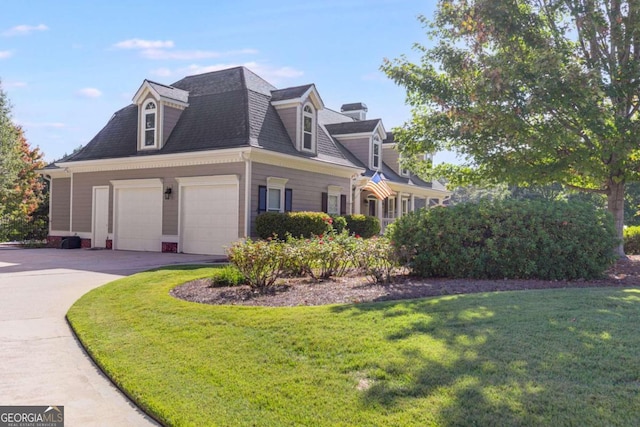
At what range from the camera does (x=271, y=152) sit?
1575 cm

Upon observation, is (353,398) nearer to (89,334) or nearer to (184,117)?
(89,334)

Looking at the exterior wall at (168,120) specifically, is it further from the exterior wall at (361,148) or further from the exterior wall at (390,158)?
the exterior wall at (390,158)

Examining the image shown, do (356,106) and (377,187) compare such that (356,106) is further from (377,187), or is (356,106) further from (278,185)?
(278,185)

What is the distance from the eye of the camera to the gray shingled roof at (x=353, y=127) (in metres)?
24.2

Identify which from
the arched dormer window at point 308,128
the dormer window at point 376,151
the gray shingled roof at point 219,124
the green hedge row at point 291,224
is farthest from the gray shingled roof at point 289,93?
the dormer window at point 376,151

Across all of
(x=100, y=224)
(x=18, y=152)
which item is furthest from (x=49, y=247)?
(x=18, y=152)

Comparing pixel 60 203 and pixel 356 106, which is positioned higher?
pixel 356 106

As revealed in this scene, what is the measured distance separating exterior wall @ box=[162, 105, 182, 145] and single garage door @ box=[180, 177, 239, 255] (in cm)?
211

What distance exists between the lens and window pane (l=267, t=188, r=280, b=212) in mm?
16594

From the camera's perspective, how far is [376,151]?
2494cm

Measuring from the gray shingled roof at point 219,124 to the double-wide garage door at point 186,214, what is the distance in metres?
1.24

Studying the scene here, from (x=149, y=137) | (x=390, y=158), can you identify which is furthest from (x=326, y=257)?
(x=390, y=158)

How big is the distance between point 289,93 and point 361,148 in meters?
7.21

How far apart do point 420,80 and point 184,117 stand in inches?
384
